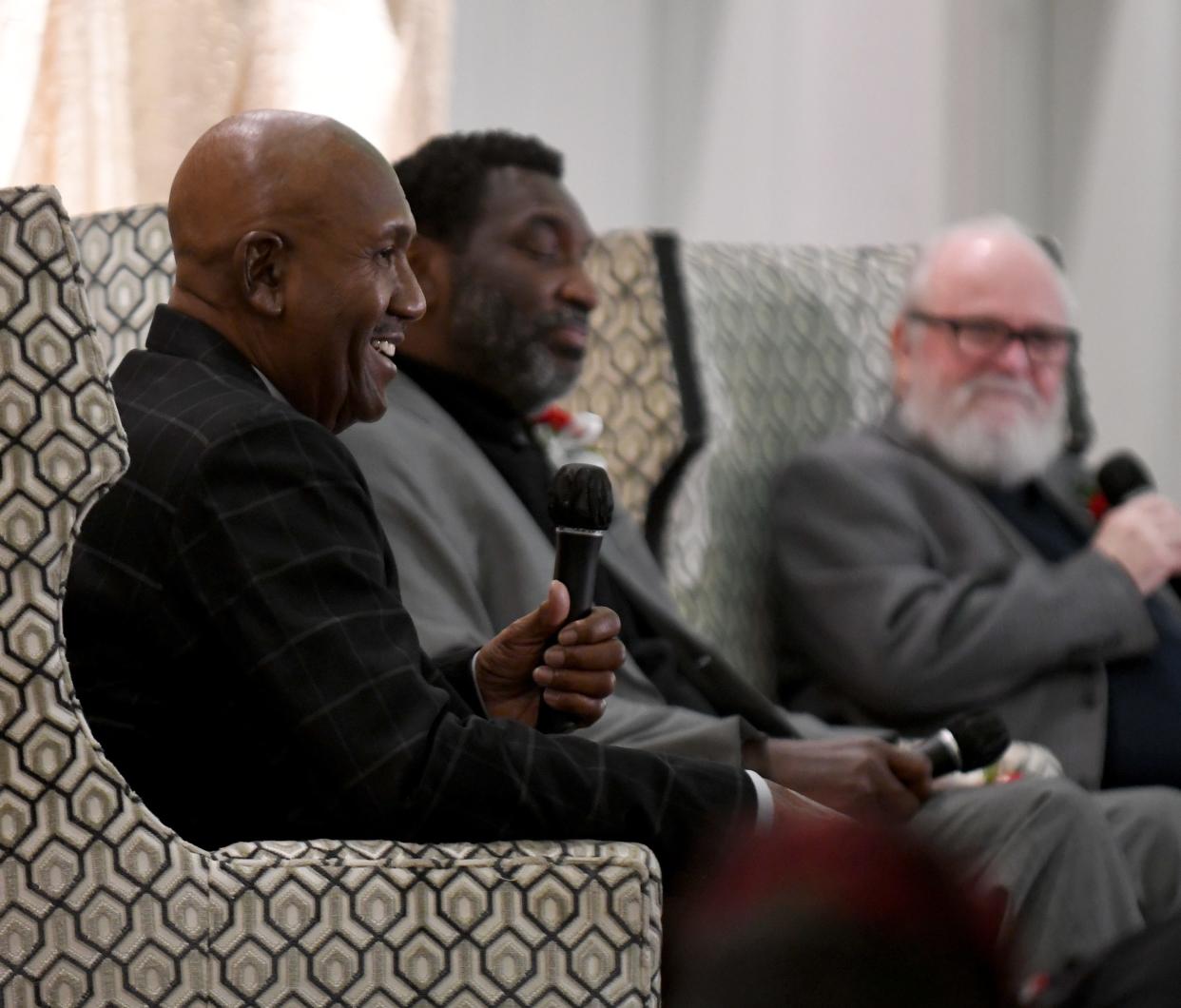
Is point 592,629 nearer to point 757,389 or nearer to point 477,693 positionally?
point 477,693

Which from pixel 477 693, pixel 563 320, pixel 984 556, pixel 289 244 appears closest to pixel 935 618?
pixel 984 556

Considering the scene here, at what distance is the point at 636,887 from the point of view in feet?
5.61

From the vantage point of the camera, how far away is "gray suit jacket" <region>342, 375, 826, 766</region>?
2.36 meters

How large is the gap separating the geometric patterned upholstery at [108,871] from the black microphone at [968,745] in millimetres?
789

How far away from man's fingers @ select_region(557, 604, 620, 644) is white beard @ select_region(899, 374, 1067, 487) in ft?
4.80

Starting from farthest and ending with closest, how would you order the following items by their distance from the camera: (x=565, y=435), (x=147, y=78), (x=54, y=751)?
1. (x=147, y=78)
2. (x=565, y=435)
3. (x=54, y=751)

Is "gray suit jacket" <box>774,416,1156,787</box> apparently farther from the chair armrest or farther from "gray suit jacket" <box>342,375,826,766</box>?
the chair armrest

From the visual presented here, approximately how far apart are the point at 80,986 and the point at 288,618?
337mm

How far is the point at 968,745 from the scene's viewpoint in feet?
7.70

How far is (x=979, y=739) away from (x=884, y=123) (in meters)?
2.54

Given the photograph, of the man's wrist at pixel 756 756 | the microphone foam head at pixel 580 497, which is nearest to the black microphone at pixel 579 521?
the microphone foam head at pixel 580 497

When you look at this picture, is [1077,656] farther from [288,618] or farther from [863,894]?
[863,894]

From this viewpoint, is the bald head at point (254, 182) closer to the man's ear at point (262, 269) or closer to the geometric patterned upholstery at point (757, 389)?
the man's ear at point (262, 269)

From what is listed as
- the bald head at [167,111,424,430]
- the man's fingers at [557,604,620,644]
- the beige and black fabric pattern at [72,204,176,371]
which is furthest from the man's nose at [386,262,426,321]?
the beige and black fabric pattern at [72,204,176,371]
